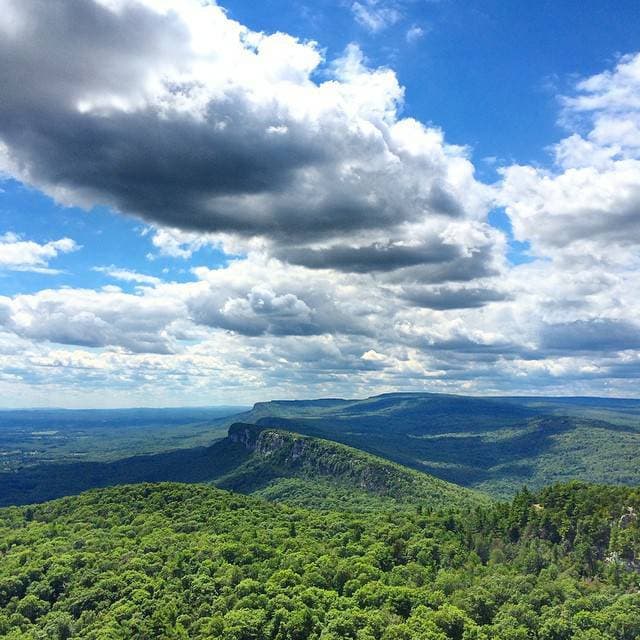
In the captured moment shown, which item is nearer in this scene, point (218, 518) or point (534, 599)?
point (534, 599)

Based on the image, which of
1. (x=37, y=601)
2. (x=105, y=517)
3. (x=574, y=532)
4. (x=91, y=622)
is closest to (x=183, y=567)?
(x=91, y=622)

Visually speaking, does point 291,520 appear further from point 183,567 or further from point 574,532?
point 574,532

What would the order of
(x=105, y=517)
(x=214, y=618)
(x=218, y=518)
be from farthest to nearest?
(x=105, y=517)
(x=218, y=518)
(x=214, y=618)

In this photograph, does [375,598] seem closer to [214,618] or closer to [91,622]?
[214,618]

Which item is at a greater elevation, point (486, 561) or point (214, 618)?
point (214, 618)

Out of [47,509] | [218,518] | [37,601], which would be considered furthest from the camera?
[47,509]

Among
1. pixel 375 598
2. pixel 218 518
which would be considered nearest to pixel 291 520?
pixel 218 518

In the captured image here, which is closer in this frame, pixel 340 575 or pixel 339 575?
pixel 339 575
